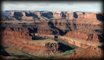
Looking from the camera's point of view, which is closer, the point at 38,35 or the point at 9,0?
the point at 9,0

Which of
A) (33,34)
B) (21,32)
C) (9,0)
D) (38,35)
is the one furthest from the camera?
(38,35)

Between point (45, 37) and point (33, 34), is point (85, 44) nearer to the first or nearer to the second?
point (45, 37)

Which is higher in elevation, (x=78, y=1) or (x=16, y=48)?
(x=78, y=1)

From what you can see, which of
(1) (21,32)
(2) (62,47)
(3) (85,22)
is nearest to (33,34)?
(1) (21,32)

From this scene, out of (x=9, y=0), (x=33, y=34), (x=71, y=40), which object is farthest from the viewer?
(x=71, y=40)

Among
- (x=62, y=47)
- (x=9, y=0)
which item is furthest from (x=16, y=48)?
(x=9, y=0)

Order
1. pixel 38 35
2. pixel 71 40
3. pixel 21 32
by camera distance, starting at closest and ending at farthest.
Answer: pixel 21 32, pixel 38 35, pixel 71 40

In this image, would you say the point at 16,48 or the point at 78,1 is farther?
the point at 16,48

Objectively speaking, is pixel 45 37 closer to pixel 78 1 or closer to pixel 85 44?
pixel 85 44

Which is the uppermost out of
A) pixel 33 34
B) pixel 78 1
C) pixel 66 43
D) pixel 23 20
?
pixel 78 1
